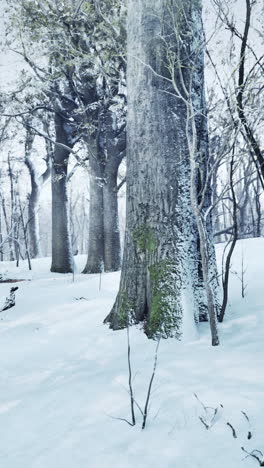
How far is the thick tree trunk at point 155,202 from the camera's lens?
2740 millimetres

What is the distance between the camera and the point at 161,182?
9.48ft

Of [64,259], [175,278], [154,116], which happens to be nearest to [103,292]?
[175,278]

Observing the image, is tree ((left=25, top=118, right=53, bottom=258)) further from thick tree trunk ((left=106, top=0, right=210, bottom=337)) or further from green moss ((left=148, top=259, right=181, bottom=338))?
green moss ((left=148, top=259, right=181, bottom=338))

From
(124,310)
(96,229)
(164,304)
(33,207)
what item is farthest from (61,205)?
(164,304)

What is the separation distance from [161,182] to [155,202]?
0.63 ft

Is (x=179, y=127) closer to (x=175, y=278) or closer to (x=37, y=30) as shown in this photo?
(x=175, y=278)

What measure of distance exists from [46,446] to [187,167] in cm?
234

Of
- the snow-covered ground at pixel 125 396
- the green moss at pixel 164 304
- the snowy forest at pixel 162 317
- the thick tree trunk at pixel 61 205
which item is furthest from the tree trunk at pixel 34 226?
the green moss at pixel 164 304

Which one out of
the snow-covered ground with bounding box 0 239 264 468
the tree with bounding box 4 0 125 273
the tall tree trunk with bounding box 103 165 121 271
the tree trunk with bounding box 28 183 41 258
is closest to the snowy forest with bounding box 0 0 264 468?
the snow-covered ground with bounding box 0 239 264 468

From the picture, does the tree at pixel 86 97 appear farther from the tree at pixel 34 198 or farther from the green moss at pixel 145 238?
the tree at pixel 34 198

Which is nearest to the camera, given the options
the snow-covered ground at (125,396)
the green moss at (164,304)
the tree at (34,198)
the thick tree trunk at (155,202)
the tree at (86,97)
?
the snow-covered ground at (125,396)

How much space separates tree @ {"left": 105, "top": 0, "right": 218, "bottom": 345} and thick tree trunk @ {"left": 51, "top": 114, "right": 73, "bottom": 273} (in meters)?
8.05

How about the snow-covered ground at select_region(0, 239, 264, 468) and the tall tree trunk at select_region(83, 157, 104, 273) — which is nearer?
the snow-covered ground at select_region(0, 239, 264, 468)

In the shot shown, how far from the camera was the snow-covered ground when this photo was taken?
1.33 meters
